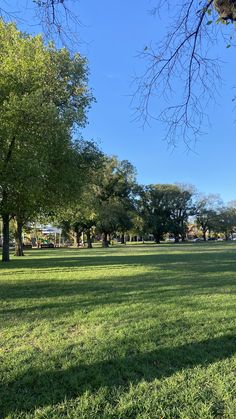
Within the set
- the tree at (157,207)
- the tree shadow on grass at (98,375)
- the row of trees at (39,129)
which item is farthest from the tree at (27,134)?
the tree at (157,207)

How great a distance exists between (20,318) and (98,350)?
2.48 meters

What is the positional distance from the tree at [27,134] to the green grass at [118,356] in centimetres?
873

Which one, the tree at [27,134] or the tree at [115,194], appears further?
the tree at [115,194]

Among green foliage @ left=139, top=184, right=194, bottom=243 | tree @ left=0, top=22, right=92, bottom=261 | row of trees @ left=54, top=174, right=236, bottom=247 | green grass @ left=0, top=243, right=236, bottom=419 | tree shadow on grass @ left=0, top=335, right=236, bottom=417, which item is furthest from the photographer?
green foliage @ left=139, top=184, right=194, bottom=243

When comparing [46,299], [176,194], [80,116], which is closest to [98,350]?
[46,299]

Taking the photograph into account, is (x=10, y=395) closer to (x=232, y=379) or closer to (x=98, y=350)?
(x=98, y=350)

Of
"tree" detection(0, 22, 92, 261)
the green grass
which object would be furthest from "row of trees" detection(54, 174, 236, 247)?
the green grass

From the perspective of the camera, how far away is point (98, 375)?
4.03 m

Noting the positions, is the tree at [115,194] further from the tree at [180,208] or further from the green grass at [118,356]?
the green grass at [118,356]

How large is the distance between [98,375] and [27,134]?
1476cm

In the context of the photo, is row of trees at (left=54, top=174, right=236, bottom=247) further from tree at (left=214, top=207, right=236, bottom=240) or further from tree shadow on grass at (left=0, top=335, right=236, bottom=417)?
tree shadow on grass at (left=0, top=335, right=236, bottom=417)

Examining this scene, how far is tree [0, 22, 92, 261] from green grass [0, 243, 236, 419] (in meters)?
8.73

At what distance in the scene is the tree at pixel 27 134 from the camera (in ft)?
53.9

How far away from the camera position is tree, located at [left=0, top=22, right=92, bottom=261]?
53.9 feet
